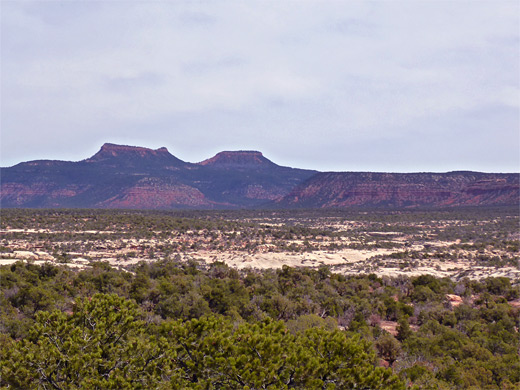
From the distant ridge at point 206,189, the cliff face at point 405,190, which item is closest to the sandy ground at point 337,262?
the distant ridge at point 206,189

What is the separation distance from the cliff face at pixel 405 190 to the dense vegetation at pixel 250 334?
372ft

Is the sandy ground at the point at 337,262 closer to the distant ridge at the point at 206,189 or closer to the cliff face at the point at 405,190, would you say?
the distant ridge at the point at 206,189

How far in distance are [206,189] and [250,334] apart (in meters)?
190

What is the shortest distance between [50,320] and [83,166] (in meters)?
194

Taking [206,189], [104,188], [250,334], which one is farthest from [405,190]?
[250,334]

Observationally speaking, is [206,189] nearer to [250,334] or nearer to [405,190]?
[405,190]

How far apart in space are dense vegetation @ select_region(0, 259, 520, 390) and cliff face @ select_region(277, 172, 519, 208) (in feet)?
372

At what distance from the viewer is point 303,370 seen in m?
7.54

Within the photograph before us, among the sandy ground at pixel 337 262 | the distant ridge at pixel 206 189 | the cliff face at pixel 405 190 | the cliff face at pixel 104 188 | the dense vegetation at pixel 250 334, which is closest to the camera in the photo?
the dense vegetation at pixel 250 334

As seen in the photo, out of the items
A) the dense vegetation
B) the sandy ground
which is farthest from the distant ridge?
the dense vegetation

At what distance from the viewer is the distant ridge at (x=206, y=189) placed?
134 m

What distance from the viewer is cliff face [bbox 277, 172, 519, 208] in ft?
413

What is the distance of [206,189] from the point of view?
196 metres

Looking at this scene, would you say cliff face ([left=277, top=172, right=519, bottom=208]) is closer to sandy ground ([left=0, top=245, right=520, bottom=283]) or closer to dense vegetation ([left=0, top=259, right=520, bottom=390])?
sandy ground ([left=0, top=245, right=520, bottom=283])
